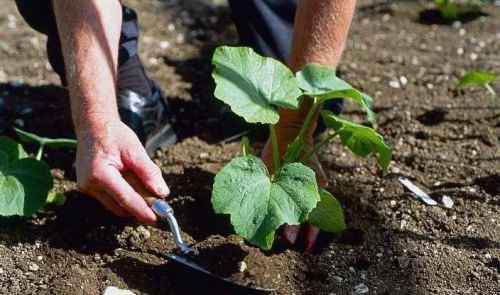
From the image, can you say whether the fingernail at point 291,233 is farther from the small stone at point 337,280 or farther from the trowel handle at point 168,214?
the trowel handle at point 168,214

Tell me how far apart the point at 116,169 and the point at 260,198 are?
31cm

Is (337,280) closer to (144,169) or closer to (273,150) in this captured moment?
(273,150)

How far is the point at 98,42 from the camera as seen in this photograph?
1.70 m

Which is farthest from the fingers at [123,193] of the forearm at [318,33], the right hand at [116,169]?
the forearm at [318,33]

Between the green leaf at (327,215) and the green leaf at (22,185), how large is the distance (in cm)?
61

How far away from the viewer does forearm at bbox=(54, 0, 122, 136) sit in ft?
5.37

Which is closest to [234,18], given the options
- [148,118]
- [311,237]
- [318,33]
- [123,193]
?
[148,118]

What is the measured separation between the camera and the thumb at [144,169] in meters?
1.59

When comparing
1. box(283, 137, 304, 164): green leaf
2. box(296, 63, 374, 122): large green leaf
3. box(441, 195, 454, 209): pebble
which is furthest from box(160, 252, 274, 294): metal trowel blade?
box(441, 195, 454, 209): pebble

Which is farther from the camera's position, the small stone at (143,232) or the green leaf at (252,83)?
the small stone at (143,232)

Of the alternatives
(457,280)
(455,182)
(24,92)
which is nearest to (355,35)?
(455,182)

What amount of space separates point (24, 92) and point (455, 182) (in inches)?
53.9

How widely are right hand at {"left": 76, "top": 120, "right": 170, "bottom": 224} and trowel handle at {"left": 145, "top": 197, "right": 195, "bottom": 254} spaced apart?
0.06 ft

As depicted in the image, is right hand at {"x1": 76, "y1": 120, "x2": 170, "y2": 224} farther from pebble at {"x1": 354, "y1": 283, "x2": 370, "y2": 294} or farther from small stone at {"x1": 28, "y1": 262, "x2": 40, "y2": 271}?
pebble at {"x1": 354, "y1": 283, "x2": 370, "y2": 294}
